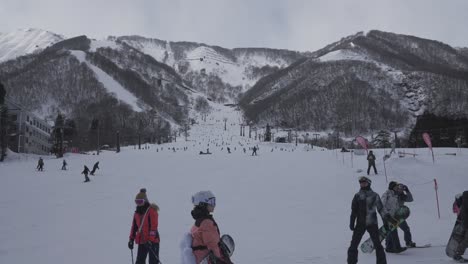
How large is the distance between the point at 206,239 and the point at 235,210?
41.7 ft

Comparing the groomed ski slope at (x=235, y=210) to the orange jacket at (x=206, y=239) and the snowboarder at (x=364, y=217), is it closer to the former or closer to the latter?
the snowboarder at (x=364, y=217)

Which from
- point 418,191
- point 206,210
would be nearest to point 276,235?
point 206,210

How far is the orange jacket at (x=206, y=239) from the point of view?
4906 mm

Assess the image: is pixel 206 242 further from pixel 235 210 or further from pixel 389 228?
pixel 235 210

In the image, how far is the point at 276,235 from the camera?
42.3ft

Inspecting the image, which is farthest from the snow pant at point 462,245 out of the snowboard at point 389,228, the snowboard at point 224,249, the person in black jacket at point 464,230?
the snowboard at point 224,249

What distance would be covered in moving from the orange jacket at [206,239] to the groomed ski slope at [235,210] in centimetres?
463

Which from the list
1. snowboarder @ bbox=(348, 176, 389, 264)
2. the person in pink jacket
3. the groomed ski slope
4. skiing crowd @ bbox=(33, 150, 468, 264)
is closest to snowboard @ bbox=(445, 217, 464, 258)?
skiing crowd @ bbox=(33, 150, 468, 264)

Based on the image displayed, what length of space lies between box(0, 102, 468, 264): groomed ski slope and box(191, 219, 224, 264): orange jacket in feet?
15.2

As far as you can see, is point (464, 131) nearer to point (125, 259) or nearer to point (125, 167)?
point (125, 167)

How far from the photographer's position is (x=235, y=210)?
17453mm

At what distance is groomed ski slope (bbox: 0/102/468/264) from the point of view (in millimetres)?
10719

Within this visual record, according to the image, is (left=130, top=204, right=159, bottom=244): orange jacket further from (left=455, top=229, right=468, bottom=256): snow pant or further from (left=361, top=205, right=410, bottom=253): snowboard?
(left=455, top=229, right=468, bottom=256): snow pant

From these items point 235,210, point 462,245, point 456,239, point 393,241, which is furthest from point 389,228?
point 235,210
